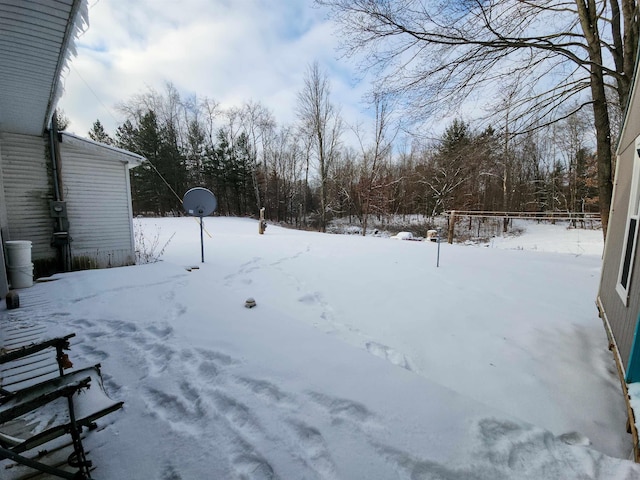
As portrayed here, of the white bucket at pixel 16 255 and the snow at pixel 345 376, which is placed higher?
the white bucket at pixel 16 255

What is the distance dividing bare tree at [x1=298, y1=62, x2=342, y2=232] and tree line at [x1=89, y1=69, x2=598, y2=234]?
0.21ft

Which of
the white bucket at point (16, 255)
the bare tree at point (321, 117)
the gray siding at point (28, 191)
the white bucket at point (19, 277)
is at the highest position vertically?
the bare tree at point (321, 117)

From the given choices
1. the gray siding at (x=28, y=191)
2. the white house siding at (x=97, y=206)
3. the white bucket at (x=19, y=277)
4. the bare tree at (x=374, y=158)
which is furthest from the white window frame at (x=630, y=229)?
the bare tree at (x=374, y=158)

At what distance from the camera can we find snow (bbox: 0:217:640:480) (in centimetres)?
151

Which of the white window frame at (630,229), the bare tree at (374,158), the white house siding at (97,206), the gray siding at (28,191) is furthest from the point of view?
the bare tree at (374,158)

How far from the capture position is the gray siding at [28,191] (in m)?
5.38

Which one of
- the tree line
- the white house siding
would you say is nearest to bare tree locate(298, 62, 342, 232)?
the tree line

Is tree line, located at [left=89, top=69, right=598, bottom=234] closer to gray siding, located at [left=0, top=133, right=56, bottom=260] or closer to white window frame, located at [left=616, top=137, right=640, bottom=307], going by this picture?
gray siding, located at [left=0, top=133, right=56, bottom=260]

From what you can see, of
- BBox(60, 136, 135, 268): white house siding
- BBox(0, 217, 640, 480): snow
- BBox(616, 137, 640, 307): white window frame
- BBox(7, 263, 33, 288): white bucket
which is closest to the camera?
BBox(0, 217, 640, 480): snow

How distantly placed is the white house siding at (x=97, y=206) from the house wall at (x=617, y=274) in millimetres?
8461

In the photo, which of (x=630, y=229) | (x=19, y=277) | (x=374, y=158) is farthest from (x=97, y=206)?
(x=374, y=158)

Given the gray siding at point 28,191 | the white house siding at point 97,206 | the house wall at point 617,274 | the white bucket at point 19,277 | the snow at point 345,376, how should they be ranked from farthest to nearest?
the white house siding at point 97,206 → the gray siding at point 28,191 → the white bucket at point 19,277 → the house wall at point 617,274 → the snow at point 345,376

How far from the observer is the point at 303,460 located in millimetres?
1492

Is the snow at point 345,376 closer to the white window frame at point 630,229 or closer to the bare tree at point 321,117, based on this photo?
the white window frame at point 630,229
